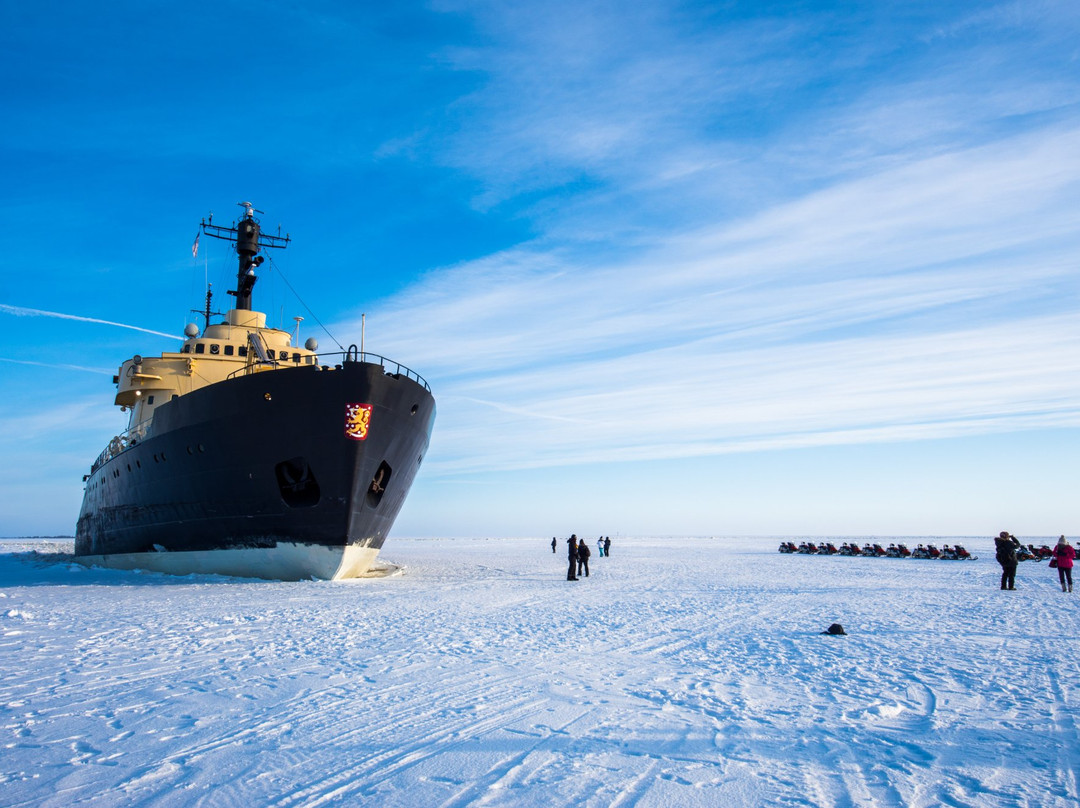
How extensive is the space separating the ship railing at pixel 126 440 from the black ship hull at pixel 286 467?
7.75ft

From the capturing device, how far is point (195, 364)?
21.3m

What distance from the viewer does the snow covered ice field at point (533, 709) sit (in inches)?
135

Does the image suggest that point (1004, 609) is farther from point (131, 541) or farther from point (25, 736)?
point (131, 541)

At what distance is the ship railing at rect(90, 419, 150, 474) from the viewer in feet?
63.5

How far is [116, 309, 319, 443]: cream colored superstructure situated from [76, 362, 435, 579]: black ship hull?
172 inches

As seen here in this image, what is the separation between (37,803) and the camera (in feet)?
10.6

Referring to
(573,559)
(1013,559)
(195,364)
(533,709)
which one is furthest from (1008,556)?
(195,364)

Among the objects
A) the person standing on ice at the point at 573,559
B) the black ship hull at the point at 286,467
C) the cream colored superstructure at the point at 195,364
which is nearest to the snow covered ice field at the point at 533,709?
the black ship hull at the point at 286,467

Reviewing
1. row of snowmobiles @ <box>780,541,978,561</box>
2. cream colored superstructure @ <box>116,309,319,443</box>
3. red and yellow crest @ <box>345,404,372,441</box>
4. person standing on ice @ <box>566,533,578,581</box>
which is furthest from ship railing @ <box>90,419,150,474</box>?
row of snowmobiles @ <box>780,541,978,561</box>

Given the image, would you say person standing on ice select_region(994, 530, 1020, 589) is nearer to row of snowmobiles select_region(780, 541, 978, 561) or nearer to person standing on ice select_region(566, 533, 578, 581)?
person standing on ice select_region(566, 533, 578, 581)

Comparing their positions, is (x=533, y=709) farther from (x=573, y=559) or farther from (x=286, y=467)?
(x=573, y=559)

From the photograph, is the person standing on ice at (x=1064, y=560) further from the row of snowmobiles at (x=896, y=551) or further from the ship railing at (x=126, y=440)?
the ship railing at (x=126, y=440)

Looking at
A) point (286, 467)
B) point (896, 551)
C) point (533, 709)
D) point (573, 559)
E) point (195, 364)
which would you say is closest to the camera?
point (533, 709)

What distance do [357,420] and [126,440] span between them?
35.5 ft
